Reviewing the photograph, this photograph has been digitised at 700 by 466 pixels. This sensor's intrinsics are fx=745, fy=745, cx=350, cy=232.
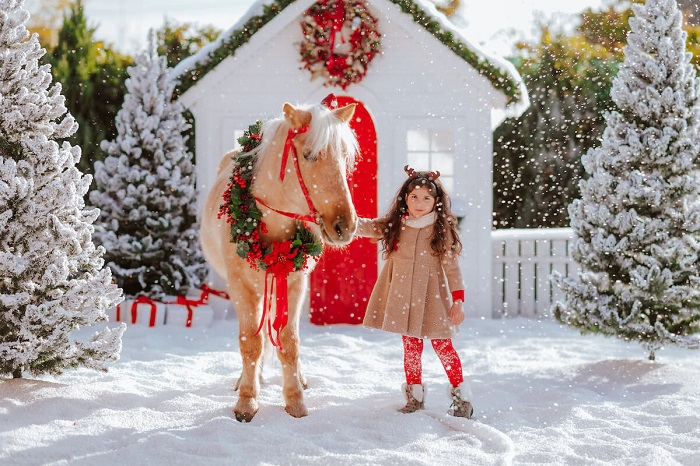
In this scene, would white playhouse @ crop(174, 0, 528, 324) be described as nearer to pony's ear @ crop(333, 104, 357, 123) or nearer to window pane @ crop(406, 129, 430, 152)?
window pane @ crop(406, 129, 430, 152)

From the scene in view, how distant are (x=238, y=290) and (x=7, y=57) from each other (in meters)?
2.25

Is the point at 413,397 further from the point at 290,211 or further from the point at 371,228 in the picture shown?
the point at 290,211

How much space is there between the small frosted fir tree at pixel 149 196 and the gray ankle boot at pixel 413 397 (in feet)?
15.1

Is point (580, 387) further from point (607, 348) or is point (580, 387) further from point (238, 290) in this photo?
point (238, 290)

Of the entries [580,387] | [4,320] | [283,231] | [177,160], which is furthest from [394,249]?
[177,160]

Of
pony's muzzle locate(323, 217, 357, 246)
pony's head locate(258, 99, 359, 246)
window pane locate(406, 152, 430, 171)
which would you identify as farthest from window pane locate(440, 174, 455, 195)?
pony's muzzle locate(323, 217, 357, 246)

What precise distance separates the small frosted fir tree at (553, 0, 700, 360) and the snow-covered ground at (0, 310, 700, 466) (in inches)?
19.1

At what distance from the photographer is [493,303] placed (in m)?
9.86

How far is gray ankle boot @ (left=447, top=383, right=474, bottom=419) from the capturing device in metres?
4.90

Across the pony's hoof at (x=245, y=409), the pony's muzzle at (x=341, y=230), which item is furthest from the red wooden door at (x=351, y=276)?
the pony's muzzle at (x=341, y=230)

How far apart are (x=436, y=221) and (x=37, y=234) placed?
2.68 metres

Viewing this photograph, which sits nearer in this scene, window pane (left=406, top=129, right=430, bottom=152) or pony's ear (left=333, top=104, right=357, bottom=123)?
pony's ear (left=333, top=104, right=357, bottom=123)

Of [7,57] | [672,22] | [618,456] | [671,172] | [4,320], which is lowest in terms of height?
[618,456]

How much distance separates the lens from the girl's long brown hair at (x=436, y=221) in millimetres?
4891
